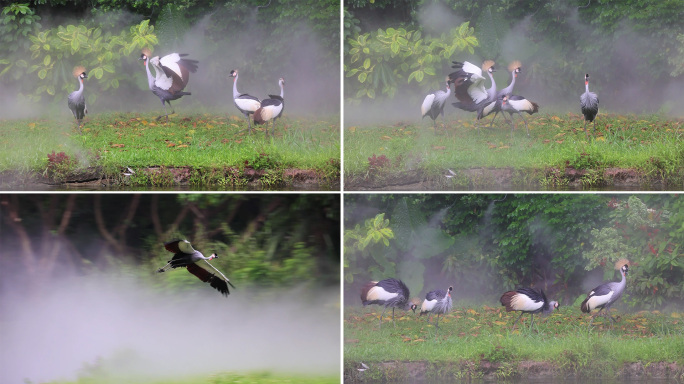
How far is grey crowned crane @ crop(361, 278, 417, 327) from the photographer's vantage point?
14.6 ft

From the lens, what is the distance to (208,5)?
4590 mm

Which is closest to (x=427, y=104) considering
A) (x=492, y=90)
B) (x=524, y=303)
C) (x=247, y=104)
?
(x=492, y=90)

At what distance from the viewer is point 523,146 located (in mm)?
4461

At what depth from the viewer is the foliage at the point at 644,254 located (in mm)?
4453

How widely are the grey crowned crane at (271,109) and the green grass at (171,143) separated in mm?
43

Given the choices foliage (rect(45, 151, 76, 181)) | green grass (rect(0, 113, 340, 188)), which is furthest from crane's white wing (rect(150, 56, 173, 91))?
foliage (rect(45, 151, 76, 181))

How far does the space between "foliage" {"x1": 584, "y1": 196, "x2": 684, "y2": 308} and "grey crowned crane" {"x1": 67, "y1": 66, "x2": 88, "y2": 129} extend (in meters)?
2.96

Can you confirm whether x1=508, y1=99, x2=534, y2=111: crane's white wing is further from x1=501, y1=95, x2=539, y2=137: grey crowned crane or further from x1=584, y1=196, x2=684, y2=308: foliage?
x1=584, y1=196, x2=684, y2=308: foliage

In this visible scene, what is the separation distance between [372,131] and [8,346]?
7.76ft

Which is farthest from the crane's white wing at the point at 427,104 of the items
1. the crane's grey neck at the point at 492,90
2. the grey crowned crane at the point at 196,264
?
the grey crowned crane at the point at 196,264

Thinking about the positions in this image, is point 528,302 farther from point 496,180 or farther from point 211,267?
point 211,267

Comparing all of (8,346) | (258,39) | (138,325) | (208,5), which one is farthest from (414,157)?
(8,346)

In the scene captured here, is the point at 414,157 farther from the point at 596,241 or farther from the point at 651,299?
the point at 651,299

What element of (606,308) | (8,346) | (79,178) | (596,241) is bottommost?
(8,346)
